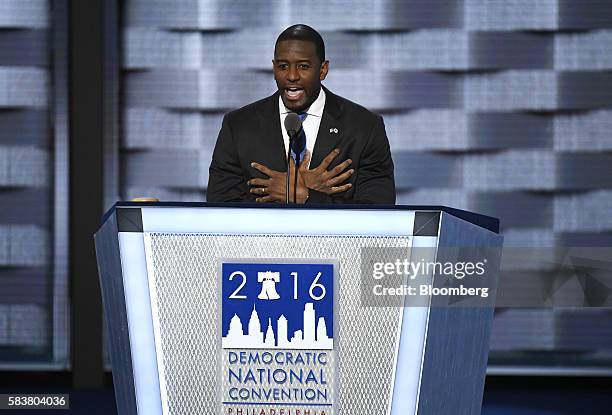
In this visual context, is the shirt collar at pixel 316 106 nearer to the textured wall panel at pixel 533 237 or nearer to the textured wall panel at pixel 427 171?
the textured wall panel at pixel 427 171

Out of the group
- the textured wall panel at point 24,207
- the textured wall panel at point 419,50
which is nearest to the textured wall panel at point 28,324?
the textured wall panel at point 24,207

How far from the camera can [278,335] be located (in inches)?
106

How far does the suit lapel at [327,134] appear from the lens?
3.71 metres

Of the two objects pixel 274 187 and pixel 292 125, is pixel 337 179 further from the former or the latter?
pixel 292 125

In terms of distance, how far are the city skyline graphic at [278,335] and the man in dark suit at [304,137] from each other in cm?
95

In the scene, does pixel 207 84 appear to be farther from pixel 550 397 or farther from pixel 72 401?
pixel 550 397

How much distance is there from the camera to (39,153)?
6152 millimetres

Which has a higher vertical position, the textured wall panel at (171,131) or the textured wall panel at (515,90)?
the textured wall panel at (515,90)

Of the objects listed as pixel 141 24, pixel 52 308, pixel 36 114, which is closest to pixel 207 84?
pixel 141 24

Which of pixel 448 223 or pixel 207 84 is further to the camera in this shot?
pixel 207 84

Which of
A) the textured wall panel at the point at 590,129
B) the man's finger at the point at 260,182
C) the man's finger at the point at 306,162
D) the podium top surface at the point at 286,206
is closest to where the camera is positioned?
the podium top surface at the point at 286,206

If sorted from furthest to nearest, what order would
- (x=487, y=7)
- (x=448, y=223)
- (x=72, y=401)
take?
(x=487, y=7)
(x=72, y=401)
(x=448, y=223)

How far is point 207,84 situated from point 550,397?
97.3 inches

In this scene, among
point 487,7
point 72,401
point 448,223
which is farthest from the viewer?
point 487,7
